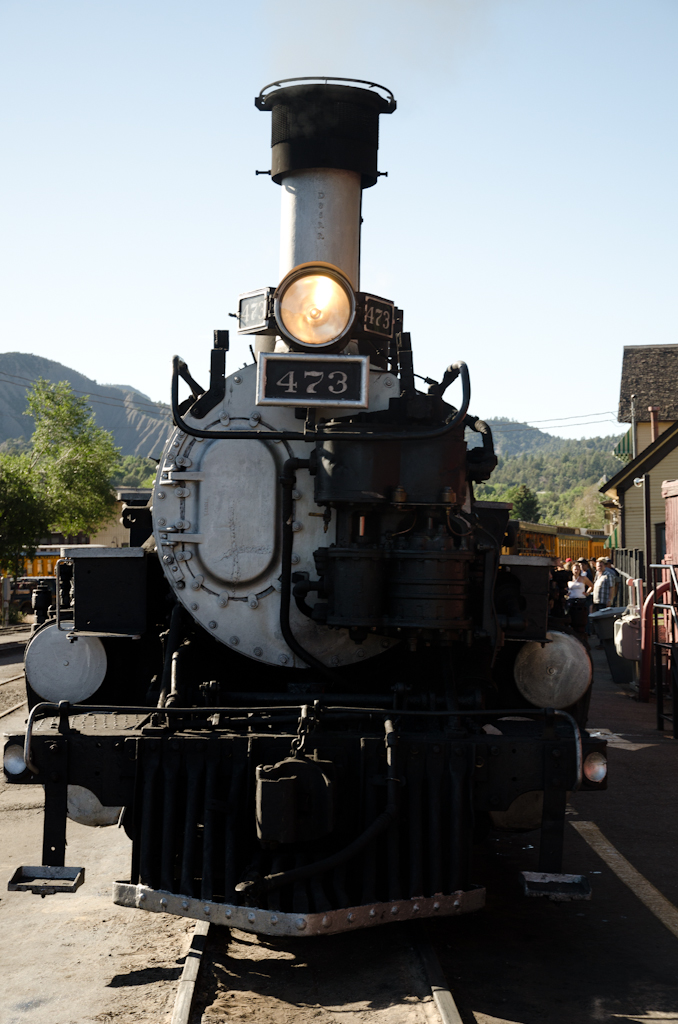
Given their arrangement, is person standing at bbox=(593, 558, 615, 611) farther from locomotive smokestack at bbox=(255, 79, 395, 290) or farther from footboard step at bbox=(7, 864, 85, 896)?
footboard step at bbox=(7, 864, 85, 896)

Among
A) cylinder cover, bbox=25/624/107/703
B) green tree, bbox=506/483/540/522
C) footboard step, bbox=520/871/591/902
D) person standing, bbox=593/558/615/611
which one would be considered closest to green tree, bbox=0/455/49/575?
person standing, bbox=593/558/615/611

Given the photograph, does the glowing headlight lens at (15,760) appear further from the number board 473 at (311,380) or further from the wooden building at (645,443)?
the wooden building at (645,443)

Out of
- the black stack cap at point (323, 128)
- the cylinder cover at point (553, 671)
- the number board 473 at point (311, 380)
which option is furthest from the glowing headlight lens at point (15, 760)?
the black stack cap at point (323, 128)

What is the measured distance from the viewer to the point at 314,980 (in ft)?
12.6

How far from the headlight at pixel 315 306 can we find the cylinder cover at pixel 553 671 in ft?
6.11

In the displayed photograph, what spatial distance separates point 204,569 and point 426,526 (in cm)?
111

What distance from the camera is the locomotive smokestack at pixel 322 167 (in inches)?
199

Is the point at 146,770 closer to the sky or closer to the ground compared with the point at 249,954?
closer to the sky

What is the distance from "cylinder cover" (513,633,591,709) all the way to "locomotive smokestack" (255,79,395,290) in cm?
215

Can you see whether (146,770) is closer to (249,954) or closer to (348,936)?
A: (249,954)

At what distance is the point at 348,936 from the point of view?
436 cm

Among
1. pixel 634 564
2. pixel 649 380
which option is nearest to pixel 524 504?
pixel 649 380

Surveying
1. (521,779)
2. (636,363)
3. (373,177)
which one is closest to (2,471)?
(373,177)

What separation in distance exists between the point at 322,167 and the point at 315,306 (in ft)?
4.49
